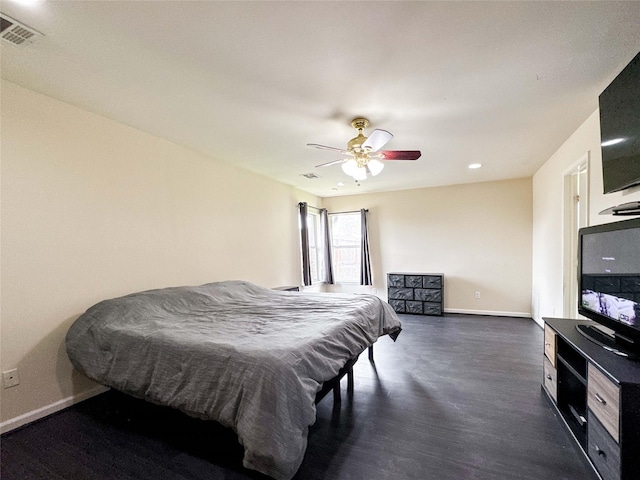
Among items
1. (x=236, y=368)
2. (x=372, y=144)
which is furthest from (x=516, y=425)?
(x=372, y=144)

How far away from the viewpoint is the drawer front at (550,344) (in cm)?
217

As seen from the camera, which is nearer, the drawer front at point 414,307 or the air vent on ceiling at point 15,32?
the air vent on ceiling at point 15,32

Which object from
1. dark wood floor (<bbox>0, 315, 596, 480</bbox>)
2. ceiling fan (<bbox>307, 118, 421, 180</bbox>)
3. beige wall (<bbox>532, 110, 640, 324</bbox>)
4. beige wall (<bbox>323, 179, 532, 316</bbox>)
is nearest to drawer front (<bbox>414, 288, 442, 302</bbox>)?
beige wall (<bbox>323, 179, 532, 316</bbox>)

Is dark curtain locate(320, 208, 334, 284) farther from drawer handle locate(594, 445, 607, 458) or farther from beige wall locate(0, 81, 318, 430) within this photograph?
drawer handle locate(594, 445, 607, 458)

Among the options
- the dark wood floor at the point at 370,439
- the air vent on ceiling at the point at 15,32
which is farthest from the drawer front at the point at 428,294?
the air vent on ceiling at the point at 15,32

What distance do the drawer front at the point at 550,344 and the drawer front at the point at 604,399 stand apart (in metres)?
0.62

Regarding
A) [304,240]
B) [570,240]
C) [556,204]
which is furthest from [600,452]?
[304,240]

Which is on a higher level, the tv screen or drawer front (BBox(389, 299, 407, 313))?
the tv screen

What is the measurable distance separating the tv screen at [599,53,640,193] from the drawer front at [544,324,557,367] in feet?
3.68

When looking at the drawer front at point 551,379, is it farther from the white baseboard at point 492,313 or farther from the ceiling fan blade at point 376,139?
the white baseboard at point 492,313

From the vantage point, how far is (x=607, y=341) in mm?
1788

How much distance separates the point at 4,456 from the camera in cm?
178

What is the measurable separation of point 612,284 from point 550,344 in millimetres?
708

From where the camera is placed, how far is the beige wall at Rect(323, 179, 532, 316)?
5062 mm
